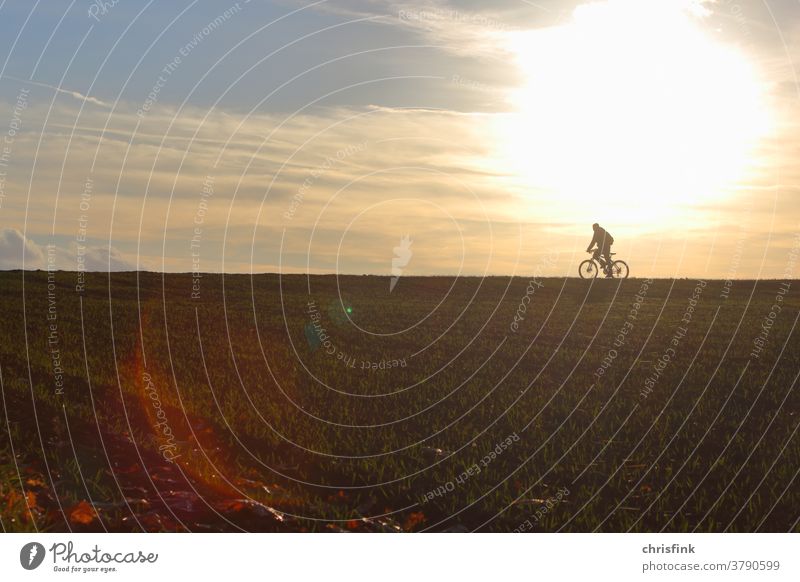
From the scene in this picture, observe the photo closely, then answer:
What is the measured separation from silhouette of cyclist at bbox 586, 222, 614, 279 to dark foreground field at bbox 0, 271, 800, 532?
35.7 ft

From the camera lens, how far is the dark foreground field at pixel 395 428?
35.7 ft

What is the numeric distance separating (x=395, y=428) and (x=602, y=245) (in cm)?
2706

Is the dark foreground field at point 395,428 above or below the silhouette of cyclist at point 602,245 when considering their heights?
below

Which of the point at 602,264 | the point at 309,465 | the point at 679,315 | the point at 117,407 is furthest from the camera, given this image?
the point at 602,264

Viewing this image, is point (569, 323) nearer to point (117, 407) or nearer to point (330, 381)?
point (330, 381)

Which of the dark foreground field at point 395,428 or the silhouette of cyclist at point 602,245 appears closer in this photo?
the dark foreground field at point 395,428

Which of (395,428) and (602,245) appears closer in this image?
(395,428)

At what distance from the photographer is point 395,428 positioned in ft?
47.1

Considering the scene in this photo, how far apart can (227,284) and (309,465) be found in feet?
106

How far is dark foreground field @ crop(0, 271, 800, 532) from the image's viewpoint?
10867 mm

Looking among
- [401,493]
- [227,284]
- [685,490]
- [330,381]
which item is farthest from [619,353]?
[227,284]

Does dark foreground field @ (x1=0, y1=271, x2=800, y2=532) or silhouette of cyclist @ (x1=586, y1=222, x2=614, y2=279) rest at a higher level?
silhouette of cyclist @ (x1=586, y1=222, x2=614, y2=279)

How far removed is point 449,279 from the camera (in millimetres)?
49906

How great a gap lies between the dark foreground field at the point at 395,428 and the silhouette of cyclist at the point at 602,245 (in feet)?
35.7
